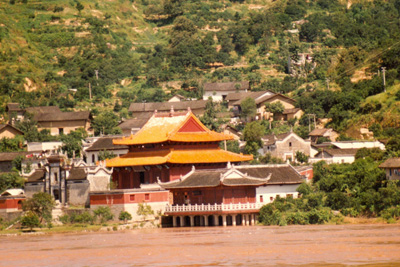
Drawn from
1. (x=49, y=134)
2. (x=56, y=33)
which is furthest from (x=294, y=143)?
(x=56, y=33)

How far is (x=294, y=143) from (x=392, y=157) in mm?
20335

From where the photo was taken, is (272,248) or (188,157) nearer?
(272,248)

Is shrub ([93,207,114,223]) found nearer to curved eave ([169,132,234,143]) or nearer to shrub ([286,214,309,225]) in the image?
curved eave ([169,132,234,143])

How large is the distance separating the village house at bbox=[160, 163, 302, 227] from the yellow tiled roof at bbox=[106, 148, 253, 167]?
10.7 ft

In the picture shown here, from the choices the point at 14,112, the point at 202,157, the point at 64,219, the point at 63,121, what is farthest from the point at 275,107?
the point at 64,219

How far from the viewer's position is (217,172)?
73812 mm

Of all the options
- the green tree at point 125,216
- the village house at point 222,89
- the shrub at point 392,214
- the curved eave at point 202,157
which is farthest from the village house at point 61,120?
the shrub at point 392,214

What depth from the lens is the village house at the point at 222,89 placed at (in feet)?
428

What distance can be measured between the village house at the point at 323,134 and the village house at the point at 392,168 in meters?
28.8

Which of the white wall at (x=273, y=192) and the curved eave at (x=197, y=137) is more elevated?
the curved eave at (x=197, y=137)

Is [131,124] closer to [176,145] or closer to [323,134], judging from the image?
[323,134]

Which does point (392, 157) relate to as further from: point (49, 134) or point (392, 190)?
point (49, 134)

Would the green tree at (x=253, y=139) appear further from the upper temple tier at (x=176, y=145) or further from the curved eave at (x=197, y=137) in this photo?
the curved eave at (x=197, y=137)

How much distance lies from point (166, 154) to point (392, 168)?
729 inches
